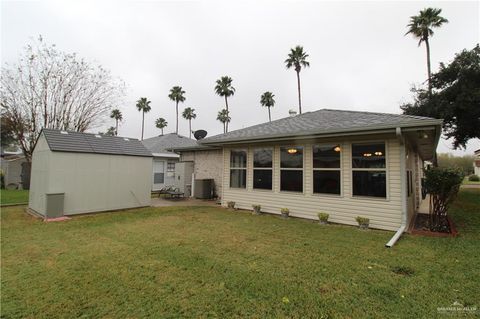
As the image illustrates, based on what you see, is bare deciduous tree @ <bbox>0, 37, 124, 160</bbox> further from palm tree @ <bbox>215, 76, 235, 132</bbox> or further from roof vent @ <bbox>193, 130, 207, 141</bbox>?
palm tree @ <bbox>215, 76, 235, 132</bbox>

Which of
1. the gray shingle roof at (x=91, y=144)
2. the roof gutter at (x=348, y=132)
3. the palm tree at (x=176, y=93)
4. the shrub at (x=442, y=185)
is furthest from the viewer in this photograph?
the palm tree at (x=176, y=93)

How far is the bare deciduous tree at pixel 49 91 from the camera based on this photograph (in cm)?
1155

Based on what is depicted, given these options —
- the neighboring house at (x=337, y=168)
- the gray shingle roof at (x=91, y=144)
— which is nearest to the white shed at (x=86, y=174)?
the gray shingle roof at (x=91, y=144)

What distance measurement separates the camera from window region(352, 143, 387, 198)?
6.02 m

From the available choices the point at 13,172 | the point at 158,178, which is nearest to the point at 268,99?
the point at 158,178

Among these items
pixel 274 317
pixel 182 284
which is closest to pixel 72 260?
pixel 182 284

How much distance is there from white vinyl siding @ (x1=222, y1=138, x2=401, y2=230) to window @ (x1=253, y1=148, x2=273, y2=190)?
18 centimetres

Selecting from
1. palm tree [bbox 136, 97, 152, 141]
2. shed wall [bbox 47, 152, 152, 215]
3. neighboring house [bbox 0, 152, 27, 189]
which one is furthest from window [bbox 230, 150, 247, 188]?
palm tree [bbox 136, 97, 152, 141]

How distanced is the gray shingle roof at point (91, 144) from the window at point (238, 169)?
3.63 meters

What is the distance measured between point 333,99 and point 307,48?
5922 mm

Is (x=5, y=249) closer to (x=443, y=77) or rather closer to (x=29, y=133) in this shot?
(x=29, y=133)

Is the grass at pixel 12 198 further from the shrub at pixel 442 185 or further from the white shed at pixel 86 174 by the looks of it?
the shrub at pixel 442 185

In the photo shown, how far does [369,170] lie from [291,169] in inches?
92.2

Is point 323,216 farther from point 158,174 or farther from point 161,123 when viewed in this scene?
point 161,123
